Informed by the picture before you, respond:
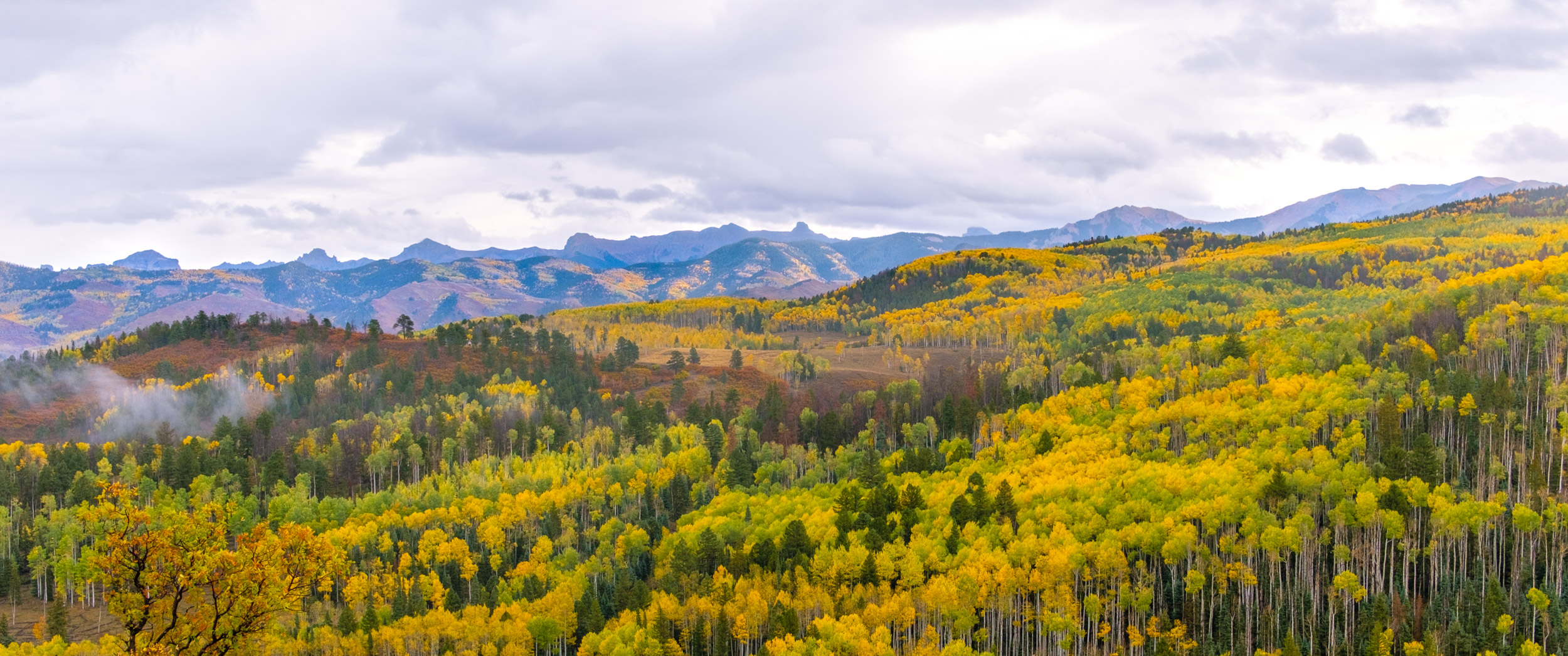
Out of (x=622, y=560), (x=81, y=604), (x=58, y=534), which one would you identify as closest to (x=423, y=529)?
(x=622, y=560)

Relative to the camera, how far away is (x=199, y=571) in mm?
34781

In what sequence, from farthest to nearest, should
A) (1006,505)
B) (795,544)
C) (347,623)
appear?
(1006,505) → (795,544) → (347,623)

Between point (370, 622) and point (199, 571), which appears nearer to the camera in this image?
point (199, 571)

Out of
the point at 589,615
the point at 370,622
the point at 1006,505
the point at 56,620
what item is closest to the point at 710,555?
the point at 589,615

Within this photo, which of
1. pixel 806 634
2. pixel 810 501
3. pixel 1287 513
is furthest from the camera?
pixel 810 501

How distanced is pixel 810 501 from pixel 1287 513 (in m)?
79.3

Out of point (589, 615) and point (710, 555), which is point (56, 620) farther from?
point (710, 555)

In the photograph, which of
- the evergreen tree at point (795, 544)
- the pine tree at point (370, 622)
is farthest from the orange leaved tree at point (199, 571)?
the evergreen tree at point (795, 544)

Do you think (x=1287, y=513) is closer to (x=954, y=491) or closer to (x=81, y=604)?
(x=954, y=491)

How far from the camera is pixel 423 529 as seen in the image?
182500 millimetres

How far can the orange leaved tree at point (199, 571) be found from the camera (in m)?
34.0

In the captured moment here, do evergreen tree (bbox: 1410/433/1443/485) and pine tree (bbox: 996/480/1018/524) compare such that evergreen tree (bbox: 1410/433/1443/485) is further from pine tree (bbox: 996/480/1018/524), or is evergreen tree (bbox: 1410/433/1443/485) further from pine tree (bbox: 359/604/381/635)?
pine tree (bbox: 359/604/381/635)

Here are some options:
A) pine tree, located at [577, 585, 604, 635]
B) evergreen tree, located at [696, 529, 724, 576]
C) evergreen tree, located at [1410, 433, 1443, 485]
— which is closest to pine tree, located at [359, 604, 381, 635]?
pine tree, located at [577, 585, 604, 635]

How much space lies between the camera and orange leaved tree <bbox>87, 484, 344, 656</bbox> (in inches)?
1339
